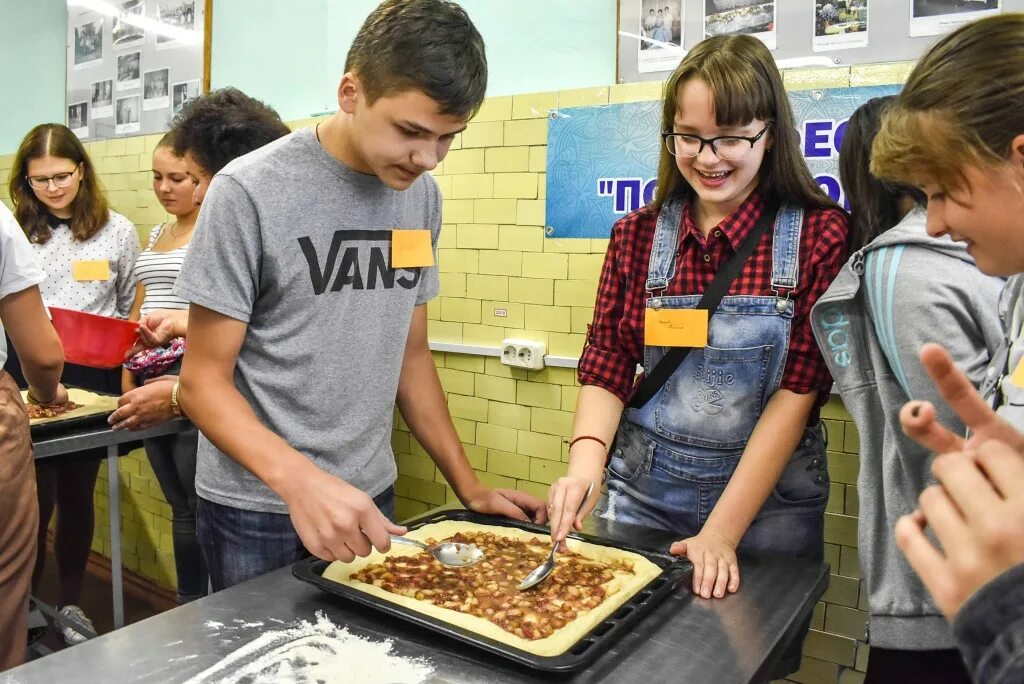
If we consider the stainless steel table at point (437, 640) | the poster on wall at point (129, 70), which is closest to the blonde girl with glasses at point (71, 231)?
the poster on wall at point (129, 70)

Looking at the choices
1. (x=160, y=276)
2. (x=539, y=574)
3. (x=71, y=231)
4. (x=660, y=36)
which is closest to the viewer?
(x=539, y=574)

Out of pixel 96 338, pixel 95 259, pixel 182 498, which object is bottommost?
pixel 182 498

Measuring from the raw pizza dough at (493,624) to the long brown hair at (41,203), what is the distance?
2885 millimetres

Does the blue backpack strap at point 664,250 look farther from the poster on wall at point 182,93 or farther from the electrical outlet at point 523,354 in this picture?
the poster on wall at point 182,93

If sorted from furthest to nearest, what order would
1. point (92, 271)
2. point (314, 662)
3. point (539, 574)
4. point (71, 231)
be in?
point (71, 231) → point (92, 271) → point (539, 574) → point (314, 662)

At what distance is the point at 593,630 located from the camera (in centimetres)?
112

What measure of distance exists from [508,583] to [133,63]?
154 inches

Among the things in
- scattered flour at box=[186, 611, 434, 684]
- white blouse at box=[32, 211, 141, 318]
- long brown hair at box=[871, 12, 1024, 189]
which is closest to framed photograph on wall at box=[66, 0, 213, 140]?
white blouse at box=[32, 211, 141, 318]

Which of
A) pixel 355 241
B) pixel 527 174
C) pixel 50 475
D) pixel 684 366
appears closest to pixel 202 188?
pixel 527 174

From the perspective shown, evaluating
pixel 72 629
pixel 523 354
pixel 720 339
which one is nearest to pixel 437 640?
pixel 720 339

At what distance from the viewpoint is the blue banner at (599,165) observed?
2.30 m

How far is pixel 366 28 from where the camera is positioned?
143 centimetres

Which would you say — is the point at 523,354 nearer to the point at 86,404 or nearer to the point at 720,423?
the point at 720,423

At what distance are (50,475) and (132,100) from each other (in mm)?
2022
